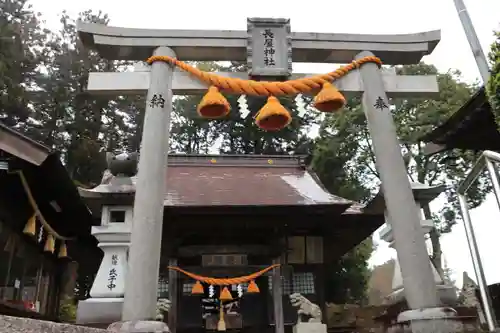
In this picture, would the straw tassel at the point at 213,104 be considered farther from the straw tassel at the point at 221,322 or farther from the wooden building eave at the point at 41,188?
the straw tassel at the point at 221,322

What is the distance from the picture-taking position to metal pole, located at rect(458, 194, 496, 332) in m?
3.06

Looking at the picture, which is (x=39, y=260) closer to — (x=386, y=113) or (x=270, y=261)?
(x=270, y=261)

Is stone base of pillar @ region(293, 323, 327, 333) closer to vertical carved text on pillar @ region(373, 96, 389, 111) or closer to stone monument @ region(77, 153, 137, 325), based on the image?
stone monument @ region(77, 153, 137, 325)

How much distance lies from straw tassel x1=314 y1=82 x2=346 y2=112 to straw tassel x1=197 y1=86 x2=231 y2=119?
1.38m

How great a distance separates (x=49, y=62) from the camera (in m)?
22.9

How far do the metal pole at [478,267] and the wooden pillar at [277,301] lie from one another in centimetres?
656

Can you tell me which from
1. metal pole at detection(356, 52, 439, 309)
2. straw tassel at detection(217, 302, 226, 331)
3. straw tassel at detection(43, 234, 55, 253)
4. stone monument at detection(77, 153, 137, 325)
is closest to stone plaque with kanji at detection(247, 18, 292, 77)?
metal pole at detection(356, 52, 439, 309)

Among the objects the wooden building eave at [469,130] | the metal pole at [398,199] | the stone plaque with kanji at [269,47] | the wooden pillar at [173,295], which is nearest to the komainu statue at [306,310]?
the wooden pillar at [173,295]

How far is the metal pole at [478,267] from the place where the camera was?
3.06 metres

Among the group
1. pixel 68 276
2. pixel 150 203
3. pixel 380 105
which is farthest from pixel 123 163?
pixel 68 276

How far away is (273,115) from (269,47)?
1248mm

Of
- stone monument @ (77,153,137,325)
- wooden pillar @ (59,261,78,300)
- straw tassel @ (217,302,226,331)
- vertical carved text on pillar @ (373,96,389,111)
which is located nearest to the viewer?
stone monument @ (77,153,137,325)

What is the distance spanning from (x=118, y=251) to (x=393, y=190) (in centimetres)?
418

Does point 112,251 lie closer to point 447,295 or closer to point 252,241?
point 252,241
